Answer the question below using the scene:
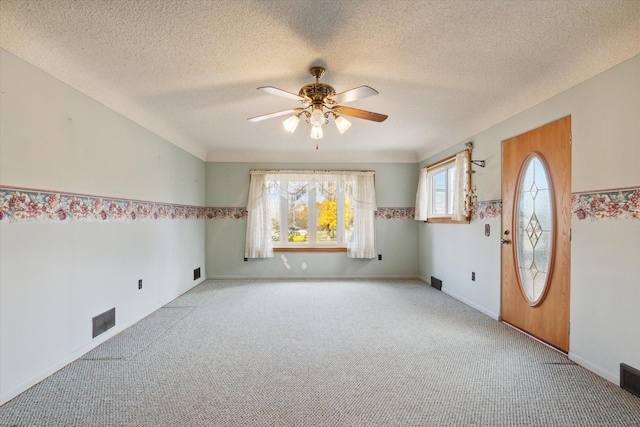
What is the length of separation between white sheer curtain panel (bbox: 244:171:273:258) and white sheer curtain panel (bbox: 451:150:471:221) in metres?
3.03

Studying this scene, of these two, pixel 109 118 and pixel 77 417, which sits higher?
pixel 109 118

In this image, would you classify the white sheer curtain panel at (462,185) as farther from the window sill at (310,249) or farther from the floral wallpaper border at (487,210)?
the window sill at (310,249)

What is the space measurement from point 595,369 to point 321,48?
9.75 ft

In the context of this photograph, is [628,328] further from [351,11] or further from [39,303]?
[39,303]

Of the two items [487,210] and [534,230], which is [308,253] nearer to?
[487,210]

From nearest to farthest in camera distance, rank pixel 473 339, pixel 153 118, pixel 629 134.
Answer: pixel 629 134, pixel 473 339, pixel 153 118

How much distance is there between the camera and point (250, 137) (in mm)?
4223

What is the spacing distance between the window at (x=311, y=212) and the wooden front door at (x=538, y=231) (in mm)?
2427

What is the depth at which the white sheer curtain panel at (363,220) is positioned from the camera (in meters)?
5.22

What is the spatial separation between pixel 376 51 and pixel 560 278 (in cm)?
236

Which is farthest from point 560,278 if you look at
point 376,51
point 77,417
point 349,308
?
point 77,417

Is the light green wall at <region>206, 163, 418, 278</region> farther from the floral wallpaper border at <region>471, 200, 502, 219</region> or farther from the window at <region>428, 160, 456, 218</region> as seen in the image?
the floral wallpaper border at <region>471, 200, 502, 219</region>

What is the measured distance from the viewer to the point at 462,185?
379cm

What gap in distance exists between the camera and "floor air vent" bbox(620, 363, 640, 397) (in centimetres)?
186
